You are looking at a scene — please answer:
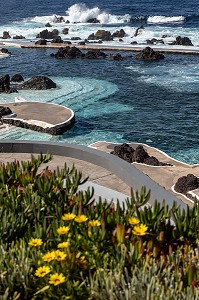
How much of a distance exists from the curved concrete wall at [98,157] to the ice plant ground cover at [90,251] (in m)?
3.33

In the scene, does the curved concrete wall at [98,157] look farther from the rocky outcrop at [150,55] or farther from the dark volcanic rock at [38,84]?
the rocky outcrop at [150,55]

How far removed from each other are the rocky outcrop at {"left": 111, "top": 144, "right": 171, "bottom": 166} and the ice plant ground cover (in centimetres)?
1729

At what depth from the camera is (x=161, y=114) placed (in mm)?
33969

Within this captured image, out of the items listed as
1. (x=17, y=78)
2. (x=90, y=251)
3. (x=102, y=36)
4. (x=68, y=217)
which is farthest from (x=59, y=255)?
(x=102, y=36)

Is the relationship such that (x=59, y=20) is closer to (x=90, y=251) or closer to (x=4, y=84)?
(x=4, y=84)

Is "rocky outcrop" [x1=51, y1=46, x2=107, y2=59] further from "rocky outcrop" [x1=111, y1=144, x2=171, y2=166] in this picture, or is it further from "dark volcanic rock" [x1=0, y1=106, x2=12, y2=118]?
"rocky outcrop" [x1=111, y1=144, x2=171, y2=166]

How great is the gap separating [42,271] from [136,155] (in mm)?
19466

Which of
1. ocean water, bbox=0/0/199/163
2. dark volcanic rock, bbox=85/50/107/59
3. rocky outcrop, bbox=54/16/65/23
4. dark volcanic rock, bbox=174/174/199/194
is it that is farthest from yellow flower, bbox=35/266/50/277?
rocky outcrop, bbox=54/16/65/23

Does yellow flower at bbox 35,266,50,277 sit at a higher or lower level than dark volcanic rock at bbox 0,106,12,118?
higher

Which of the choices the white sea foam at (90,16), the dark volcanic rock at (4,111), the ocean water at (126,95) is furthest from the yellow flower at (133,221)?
the white sea foam at (90,16)

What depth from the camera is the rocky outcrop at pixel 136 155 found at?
23.5 m

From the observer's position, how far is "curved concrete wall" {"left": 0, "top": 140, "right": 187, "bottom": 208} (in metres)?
9.73

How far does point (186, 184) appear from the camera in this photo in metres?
19.3

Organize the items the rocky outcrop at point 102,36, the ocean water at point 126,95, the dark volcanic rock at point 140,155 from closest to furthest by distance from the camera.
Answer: the dark volcanic rock at point 140,155, the ocean water at point 126,95, the rocky outcrop at point 102,36
